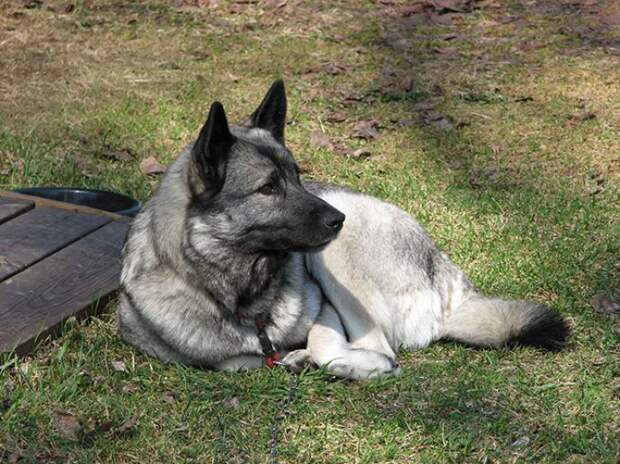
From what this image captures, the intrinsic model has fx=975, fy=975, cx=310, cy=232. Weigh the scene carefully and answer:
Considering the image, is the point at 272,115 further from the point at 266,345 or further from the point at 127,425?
the point at 127,425

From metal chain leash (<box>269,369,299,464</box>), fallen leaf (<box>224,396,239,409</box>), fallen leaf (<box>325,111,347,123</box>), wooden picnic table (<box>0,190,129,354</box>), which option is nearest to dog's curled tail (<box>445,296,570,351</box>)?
metal chain leash (<box>269,369,299,464</box>)

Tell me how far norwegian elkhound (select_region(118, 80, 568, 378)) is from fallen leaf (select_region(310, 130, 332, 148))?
2.24m

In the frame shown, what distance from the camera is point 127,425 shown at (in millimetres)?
3693

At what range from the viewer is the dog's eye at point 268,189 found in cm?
391

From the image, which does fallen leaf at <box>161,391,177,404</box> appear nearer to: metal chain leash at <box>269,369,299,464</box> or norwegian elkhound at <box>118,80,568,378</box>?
norwegian elkhound at <box>118,80,568,378</box>

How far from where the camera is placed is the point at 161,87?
25.6ft

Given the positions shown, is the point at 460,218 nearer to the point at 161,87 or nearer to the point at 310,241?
the point at 310,241

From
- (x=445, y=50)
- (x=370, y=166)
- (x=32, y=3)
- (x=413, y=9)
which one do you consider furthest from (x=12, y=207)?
(x=413, y=9)

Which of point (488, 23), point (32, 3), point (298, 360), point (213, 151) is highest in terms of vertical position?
point (213, 151)

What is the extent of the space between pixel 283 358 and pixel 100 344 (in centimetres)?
83

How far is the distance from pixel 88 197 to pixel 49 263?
1012 mm

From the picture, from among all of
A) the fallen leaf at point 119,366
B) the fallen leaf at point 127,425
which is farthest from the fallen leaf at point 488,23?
the fallen leaf at point 127,425

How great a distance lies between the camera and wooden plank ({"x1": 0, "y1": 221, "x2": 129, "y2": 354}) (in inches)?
167

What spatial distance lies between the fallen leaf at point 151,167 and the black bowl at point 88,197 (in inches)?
26.7
